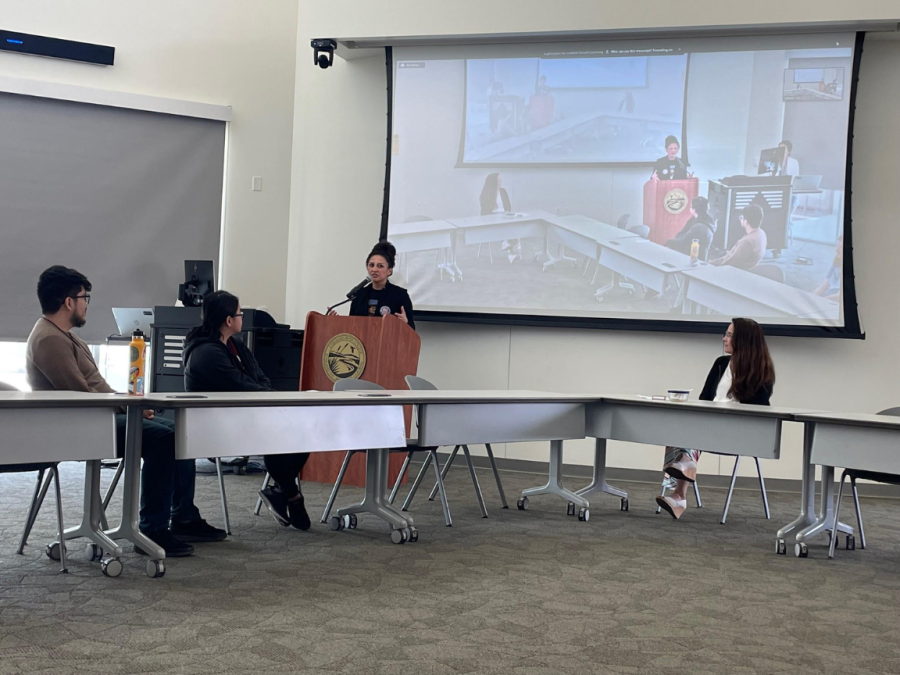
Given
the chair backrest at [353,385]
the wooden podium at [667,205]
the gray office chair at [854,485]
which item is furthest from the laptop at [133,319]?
the gray office chair at [854,485]

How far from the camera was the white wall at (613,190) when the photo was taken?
19.6 ft

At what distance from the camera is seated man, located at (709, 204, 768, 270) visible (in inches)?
236

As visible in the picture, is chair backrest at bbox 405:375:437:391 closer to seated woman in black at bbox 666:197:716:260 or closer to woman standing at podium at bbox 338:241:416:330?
woman standing at podium at bbox 338:241:416:330

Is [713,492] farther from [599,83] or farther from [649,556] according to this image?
[599,83]

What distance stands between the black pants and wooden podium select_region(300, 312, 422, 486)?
1214 mm

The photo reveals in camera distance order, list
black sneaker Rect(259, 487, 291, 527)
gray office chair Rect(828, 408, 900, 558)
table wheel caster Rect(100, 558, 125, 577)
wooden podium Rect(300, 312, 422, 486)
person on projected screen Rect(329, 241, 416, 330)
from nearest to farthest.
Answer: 1. table wheel caster Rect(100, 558, 125, 577)
2. gray office chair Rect(828, 408, 900, 558)
3. black sneaker Rect(259, 487, 291, 527)
4. wooden podium Rect(300, 312, 422, 486)
5. person on projected screen Rect(329, 241, 416, 330)

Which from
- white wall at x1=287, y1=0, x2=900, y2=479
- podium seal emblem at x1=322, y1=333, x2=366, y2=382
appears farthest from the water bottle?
white wall at x1=287, y1=0, x2=900, y2=479

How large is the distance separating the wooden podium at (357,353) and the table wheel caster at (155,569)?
7.32 feet

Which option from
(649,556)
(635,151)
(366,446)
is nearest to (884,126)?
(635,151)

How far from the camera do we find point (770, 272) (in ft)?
19.6

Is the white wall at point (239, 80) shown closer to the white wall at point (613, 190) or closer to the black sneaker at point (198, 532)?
the white wall at point (613, 190)

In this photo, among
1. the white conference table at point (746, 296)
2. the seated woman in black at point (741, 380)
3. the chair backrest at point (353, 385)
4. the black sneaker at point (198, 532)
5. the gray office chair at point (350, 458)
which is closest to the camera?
the black sneaker at point (198, 532)

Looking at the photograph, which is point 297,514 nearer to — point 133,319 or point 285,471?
point 285,471

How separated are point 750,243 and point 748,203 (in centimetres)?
28
